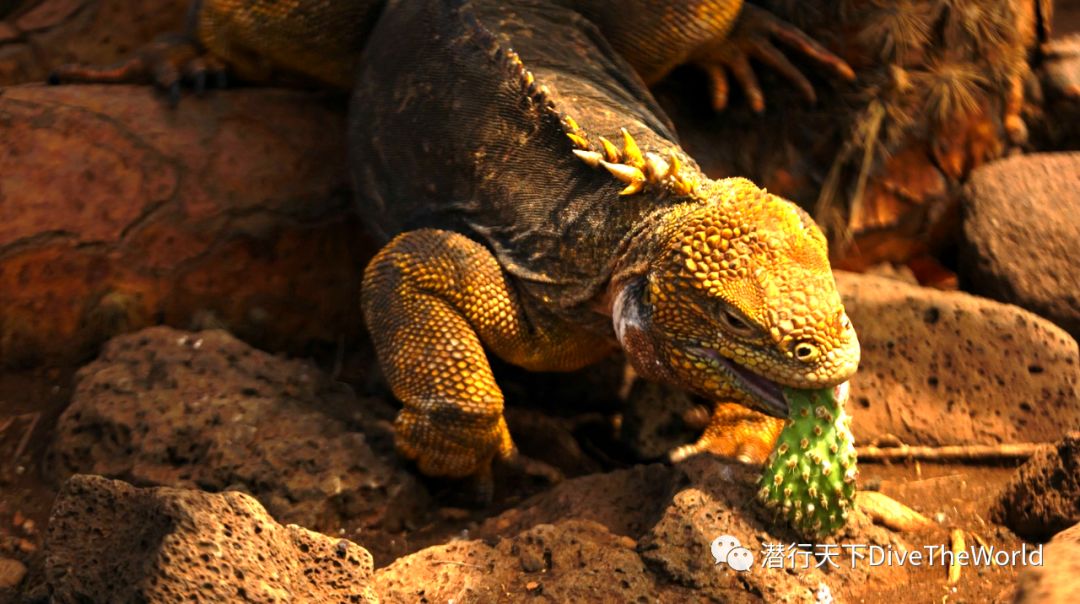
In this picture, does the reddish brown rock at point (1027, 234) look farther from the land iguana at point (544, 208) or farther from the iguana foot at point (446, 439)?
the iguana foot at point (446, 439)

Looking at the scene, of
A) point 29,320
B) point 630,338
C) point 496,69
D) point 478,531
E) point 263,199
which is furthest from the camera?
point 263,199

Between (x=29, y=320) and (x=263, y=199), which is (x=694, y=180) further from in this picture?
(x=29, y=320)

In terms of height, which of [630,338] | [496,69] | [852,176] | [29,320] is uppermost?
[496,69]

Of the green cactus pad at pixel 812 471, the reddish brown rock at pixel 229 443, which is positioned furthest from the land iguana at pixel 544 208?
the reddish brown rock at pixel 229 443

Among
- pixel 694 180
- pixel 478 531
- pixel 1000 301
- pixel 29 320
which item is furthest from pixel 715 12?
pixel 29 320

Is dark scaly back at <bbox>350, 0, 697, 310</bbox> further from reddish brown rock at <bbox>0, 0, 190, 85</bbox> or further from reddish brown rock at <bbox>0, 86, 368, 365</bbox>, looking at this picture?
reddish brown rock at <bbox>0, 0, 190, 85</bbox>

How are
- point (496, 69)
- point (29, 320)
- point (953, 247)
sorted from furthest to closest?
point (953, 247), point (29, 320), point (496, 69)
